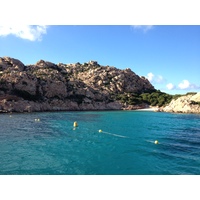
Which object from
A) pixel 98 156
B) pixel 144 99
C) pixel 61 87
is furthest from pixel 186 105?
pixel 98 156

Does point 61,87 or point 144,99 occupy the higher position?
point 61,87

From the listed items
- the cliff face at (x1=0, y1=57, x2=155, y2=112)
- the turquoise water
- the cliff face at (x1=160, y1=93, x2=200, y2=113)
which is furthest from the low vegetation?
the turquoise water

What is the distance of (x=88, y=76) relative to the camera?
100812mm

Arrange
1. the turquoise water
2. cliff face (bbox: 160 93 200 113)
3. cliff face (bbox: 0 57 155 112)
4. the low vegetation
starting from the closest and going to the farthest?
the turquoise water < cliff face (bbox: 0 57 155 112) < cliff face (bbox: 160 93 200 113) < the low vegetation

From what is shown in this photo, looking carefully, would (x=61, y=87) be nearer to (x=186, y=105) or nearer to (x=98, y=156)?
(x=186, y=105)

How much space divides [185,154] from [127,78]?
8823cm

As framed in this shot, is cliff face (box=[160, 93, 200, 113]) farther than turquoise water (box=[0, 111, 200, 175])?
Yes

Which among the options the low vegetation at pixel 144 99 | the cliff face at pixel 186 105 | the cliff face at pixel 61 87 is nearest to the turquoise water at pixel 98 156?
the cliff face at pixel 61 87

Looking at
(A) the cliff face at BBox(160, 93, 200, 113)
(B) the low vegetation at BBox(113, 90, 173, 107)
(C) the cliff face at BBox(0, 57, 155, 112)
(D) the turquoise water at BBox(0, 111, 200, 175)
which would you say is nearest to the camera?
(D) the turquoise water at BBox(0, 111, 200, 175)

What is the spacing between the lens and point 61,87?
73.5m

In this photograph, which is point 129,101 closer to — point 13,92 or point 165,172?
point 13,92

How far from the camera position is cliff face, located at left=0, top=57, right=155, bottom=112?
197ft

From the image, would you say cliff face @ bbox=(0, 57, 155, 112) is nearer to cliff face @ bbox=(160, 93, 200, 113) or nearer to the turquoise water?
cliff face @ bbox=(160, 93, 200, 113)

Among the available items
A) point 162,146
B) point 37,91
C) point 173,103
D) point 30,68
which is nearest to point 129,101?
point 173,103
